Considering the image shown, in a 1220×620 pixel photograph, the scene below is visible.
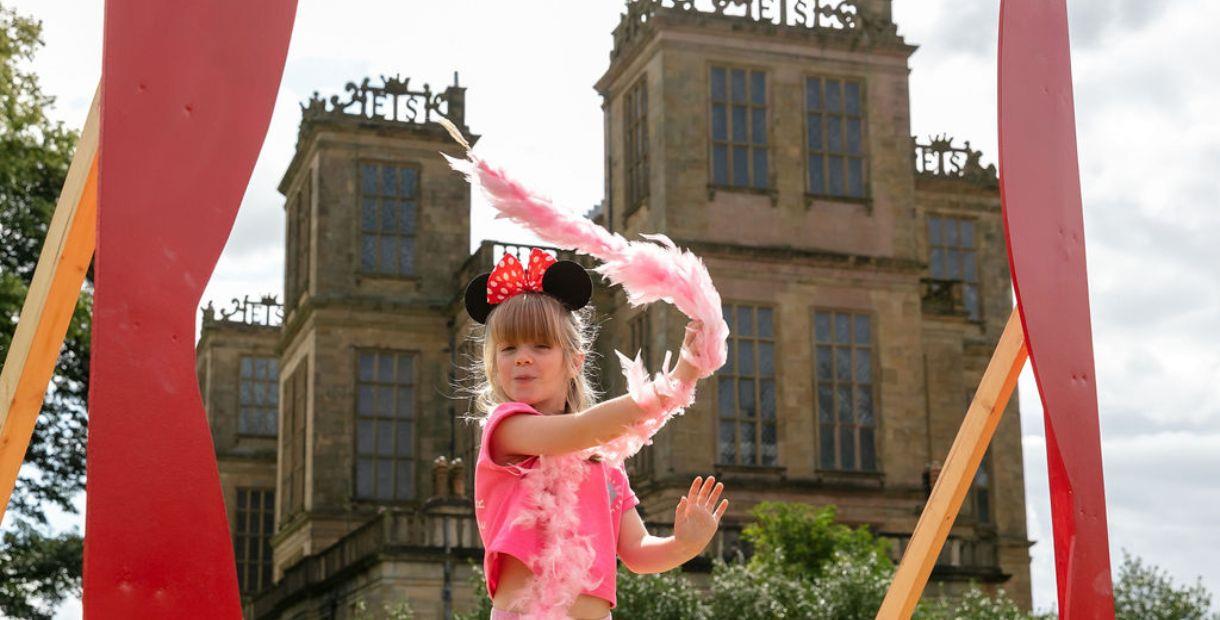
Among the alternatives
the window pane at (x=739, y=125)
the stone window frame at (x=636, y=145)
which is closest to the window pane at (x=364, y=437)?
the stone window frame at (x=636, y=145)

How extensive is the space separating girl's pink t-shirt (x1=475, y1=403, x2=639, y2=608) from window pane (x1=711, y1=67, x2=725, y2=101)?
2287 centimetres

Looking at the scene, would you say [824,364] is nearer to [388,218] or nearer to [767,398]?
[767,398]

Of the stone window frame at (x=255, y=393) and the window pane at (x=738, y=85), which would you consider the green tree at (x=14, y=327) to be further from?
the stone window frame at (x=255, y=393)

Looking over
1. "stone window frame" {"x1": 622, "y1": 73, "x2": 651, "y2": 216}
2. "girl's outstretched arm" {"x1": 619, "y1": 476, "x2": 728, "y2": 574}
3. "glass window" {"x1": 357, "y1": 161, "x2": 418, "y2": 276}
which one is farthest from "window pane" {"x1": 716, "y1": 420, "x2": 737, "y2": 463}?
"girl's outstretched arm" {"x1": 619, "y1": 476, "x2": 728, "y2": 574}

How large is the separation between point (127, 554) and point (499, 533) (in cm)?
93

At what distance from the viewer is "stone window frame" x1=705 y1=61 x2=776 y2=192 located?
87.2 ft

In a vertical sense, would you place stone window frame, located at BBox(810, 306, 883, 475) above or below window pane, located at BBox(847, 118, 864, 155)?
below

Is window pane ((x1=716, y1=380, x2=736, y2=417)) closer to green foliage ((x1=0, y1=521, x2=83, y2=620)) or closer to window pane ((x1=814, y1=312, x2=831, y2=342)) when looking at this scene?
window pane ((x1=814, y1=312, x2=831, y2=342))

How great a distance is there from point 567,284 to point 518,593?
0.67 meters

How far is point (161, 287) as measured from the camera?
3363mm

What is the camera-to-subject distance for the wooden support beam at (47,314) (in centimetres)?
394

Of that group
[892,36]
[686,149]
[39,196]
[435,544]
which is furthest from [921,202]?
[39,196]

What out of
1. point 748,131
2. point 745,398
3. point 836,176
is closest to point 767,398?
point 745,398

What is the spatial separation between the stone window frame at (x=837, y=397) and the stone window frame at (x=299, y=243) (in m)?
9.24
